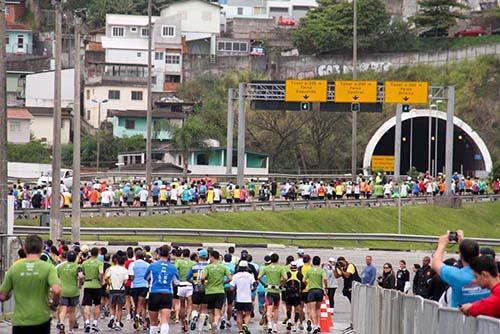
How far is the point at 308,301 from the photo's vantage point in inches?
1098

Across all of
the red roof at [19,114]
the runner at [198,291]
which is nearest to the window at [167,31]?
the red roof at [19,114]

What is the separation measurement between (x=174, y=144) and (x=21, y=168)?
14.4m

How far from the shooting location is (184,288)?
88.0 ft

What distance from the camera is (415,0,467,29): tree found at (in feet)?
419

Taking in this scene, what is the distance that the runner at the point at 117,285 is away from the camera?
26844mm

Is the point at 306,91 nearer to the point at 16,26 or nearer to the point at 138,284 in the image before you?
the point at 16,26

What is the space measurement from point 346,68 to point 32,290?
350ft

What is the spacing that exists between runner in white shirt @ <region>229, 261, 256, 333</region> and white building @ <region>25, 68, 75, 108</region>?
3459 inches

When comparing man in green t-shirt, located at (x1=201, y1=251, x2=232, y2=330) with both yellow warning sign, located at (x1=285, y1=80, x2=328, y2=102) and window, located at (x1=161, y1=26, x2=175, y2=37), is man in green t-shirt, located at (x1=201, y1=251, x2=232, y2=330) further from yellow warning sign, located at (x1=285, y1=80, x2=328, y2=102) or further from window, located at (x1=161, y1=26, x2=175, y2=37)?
window, located at (x1=161, y1=26, x2=175, y2=37)

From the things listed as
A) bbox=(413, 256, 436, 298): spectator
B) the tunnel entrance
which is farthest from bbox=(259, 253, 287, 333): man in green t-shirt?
the tunnel entrance

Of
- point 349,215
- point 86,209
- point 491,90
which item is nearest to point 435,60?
point 491,90

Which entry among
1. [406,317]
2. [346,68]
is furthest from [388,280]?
[346,68]

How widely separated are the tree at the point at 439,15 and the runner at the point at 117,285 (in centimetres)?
10217

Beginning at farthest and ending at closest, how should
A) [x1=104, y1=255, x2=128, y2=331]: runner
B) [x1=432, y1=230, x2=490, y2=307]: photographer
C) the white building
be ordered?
the white building → [x1=104, y1=255, x2=128, y2=331]: runner → [x1=432, y1=230, x2=490, y2=307]: photographer
